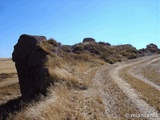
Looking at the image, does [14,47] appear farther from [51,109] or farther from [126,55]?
[126,55]

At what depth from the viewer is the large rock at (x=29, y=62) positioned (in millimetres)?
19650

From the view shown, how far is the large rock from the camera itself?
19.6 meters

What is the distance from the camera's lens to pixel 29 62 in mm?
21125

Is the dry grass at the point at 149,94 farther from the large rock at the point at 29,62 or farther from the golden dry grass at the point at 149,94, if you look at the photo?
the large rock at the point at 29,62

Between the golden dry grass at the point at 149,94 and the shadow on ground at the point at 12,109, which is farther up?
the golden dry grass at the point at 149,94

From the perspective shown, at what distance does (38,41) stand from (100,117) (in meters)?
14.4

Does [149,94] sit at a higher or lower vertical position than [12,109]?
higher

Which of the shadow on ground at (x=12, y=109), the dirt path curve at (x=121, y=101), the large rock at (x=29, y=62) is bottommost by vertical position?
the shadow on ground at (x=12, y=109)

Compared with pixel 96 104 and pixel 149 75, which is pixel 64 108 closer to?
pixel 96 104

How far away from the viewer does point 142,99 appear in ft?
40.9

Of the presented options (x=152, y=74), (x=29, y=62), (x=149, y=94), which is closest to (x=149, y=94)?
(x=149, y=94)

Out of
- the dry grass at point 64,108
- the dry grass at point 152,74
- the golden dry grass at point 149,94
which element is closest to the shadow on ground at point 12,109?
the dry grass at point 64,108

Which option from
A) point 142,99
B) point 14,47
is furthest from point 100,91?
point 14,47

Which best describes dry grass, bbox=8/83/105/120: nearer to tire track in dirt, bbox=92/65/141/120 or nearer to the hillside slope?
the hillside slope
